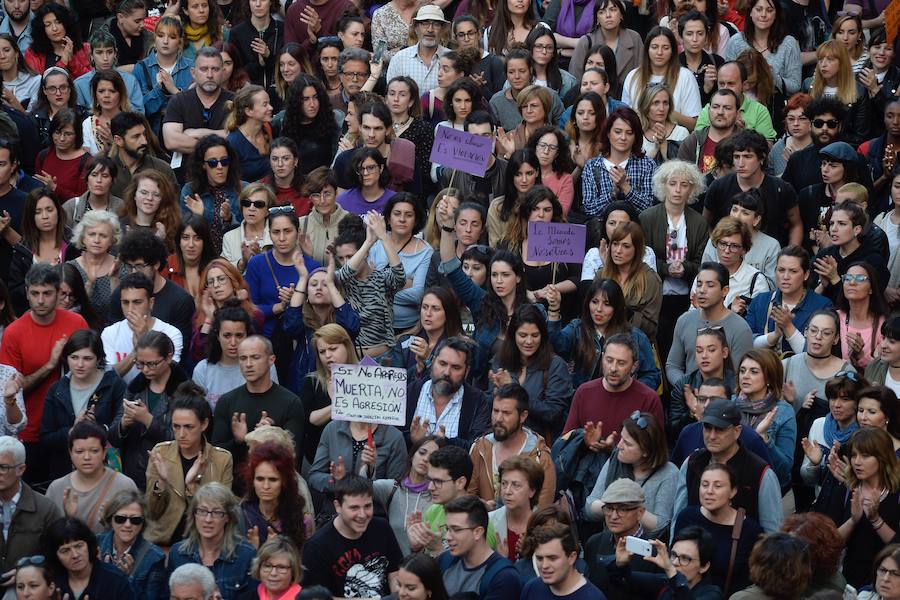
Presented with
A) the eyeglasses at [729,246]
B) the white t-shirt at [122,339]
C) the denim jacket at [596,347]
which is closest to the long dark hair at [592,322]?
the denim jacket at [596,347]

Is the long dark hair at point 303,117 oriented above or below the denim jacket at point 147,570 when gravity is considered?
above

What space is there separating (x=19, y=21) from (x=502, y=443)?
8522 millimetres

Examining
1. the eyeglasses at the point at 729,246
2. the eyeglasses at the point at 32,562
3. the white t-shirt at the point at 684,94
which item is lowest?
the eyeglasses at the point at 32,562

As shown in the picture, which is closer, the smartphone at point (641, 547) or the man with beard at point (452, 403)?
the smartphone at point (641, 547)

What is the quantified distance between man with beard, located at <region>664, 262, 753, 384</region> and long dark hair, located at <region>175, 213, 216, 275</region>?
3.37m

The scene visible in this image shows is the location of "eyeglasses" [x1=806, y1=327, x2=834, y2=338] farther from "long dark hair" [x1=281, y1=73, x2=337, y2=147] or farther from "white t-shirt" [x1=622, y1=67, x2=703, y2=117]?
"long dark hair" [x1=281, y1=73, x2=337, y2=147]

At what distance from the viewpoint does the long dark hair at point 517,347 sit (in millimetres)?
12039

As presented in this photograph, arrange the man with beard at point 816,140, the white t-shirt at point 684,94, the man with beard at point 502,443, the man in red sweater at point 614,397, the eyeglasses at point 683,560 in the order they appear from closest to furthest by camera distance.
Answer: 1. the eyeglasses at point 683,560
2. the man with beard at point 502,443
3. the man in red sweater at point 614,397
4. the man with beard at point 816,140
5. the white t-shirt at point 684,94

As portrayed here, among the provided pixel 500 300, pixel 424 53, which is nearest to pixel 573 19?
pixel 424 53

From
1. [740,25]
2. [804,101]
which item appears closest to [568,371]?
[804,101]

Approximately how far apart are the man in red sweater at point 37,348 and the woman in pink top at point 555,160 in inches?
149

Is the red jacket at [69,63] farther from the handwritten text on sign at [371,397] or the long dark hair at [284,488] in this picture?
the long dark hair at [284,488]

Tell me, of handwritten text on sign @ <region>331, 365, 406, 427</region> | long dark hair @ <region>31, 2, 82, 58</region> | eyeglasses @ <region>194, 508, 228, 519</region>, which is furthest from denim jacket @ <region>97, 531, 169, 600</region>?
long dark hair @ <region>31, 2, 82, 58</region>

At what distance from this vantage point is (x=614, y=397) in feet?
38.3
